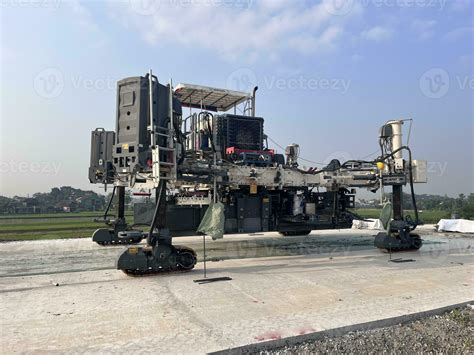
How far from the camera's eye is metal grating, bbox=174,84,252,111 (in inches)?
398

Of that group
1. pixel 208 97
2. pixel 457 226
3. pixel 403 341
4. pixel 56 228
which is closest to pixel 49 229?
pixel 56 228

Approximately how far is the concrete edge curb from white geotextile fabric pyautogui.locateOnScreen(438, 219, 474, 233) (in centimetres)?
1297

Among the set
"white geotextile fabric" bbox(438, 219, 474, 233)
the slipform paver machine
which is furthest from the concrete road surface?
"white geotextile fabric" bbox(438, 219, 474, 233)

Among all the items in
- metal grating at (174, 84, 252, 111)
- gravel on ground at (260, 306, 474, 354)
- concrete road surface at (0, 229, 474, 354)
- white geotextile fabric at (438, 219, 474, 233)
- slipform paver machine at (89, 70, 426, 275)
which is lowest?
gravel on ground at (260, 306, 474, 354)

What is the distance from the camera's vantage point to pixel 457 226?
52.2 feet

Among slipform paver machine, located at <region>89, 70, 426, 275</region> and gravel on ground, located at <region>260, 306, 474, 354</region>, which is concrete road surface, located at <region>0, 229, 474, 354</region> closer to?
gravel on ground, located at <region>260, 306, 474, 354</region>

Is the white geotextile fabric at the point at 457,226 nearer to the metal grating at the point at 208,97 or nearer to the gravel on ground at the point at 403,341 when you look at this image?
the metal grating at the point at 208,97

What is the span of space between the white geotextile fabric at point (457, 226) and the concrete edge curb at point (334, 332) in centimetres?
1297

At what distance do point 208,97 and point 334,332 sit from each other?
8.24 m

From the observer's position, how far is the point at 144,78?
21.1 ft

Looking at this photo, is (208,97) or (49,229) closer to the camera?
(208,97)

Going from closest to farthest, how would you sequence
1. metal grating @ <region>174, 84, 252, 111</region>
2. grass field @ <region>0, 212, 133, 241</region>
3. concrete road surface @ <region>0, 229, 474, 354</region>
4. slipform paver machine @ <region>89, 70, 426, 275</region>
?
concrete road surface @ <region>0, 229, 474, 354</region> → slipform paver machine @ <region>89, 70, 426, 275</region> → metal grating @ <region>174, 84, 252, 111</region> → grass field @ <region>0, 212, 133, 241</region>

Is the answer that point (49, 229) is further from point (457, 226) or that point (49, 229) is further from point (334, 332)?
point (334, 332)

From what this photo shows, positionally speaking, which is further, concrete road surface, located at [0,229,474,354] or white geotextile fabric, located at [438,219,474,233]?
white geotextile fabric, located at [438,219,474,233]
